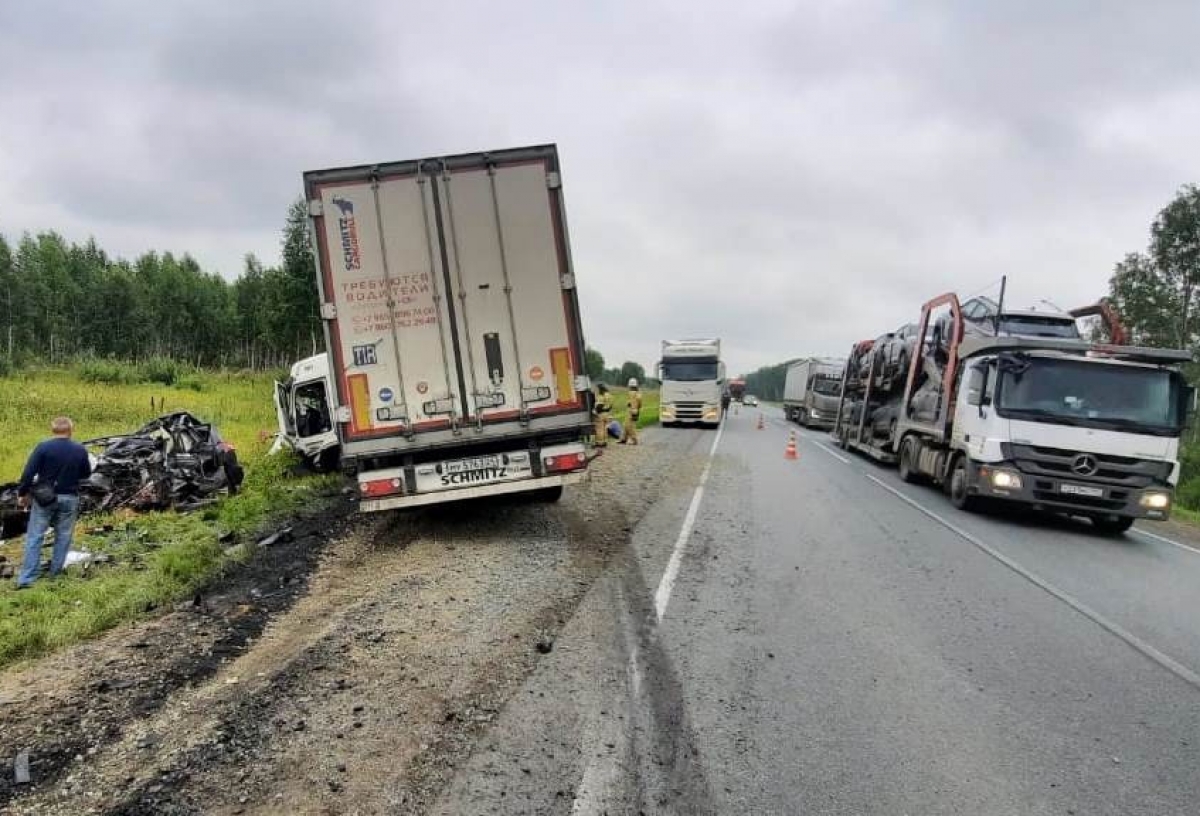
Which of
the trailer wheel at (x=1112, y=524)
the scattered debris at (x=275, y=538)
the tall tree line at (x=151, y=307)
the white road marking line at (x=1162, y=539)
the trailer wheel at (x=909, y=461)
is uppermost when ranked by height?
the tall tree line at (x=151, y=307)

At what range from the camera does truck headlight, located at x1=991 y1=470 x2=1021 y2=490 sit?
9273 mm

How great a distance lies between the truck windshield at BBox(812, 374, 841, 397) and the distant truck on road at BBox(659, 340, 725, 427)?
746 cm

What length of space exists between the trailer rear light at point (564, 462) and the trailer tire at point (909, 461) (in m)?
8.18

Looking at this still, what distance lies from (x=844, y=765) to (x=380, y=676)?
8.13 ft

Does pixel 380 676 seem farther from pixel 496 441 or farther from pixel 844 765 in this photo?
pixel 496 441

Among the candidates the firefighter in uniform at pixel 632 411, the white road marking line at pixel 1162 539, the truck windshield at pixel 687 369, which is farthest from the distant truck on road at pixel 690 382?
the white road marking line at pixel 1162 539

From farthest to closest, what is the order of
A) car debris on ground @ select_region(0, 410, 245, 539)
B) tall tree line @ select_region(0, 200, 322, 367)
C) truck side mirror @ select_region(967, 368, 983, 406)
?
tall tree line @ select_region(0, 200, 322, 367)
truck side mirror @ select_region(967, 368, 983, 406)
car debris on ground @ select_region(0, 410, 245, 539)

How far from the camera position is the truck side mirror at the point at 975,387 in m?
10.2

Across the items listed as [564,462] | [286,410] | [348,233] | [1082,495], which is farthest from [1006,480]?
[286,410]

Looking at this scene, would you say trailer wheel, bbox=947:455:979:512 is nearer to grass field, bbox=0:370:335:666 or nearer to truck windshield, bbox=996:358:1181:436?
truck windshield, bbox=996:358:1181:436

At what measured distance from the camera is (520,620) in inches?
191

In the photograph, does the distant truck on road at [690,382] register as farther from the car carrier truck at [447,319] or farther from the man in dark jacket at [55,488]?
the man in dark jacket at [55,488]

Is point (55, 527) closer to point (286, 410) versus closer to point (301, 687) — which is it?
point (301, 687)

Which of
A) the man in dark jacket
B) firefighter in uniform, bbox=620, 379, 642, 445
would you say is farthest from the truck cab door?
firefighter in uniform, bbox=620, 379, 642, 445
